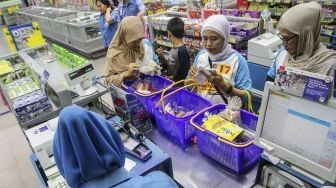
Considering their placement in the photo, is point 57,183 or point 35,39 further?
point 35,39

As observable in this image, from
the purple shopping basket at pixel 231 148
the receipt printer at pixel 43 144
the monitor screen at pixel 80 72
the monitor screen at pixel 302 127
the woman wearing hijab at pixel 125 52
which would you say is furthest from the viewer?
the woman wearing hijab at pixel 125 52

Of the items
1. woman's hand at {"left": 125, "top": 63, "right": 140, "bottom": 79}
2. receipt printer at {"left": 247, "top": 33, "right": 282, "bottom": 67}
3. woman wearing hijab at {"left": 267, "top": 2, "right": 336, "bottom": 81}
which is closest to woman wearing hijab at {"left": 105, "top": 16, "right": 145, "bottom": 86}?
woman's hand at {"left": 125, "top": 63, "right": 140, "bottom": 79}

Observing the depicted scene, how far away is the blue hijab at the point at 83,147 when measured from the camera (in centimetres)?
101

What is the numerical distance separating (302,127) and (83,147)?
902mm

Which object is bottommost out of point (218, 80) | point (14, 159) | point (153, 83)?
point (14, 159)

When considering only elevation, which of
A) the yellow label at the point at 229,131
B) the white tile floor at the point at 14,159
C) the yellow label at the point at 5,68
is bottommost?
the white tile floor at the point at 14,159

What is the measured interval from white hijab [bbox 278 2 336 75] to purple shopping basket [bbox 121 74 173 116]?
1.00 metres

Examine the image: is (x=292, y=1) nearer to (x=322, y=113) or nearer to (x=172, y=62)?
(x=172, y=62)

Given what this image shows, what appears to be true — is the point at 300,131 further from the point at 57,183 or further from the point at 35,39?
the point at 35,39

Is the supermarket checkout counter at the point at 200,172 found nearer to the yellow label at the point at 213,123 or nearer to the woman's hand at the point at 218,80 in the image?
the yellow label at the point at 213,123

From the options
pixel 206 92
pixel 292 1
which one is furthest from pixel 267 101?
pixel 292 1

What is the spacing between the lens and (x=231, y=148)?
1376 millimetres

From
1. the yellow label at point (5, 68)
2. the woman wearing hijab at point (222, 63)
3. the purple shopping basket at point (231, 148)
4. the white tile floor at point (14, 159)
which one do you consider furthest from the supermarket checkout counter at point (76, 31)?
the purple shopping basket at point (231, 148)

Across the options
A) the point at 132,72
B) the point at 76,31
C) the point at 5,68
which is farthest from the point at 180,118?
the point at 76,31
